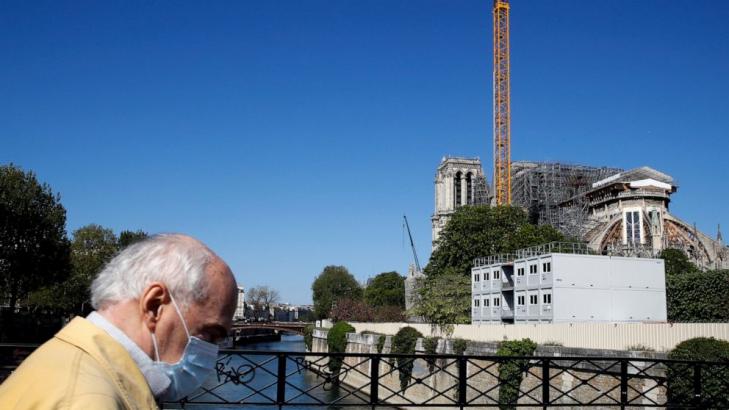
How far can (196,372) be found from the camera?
2.37m

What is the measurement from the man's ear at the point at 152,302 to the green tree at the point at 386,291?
108 meters

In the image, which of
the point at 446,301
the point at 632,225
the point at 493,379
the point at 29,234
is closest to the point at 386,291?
the point at 632,225

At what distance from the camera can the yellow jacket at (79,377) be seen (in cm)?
167

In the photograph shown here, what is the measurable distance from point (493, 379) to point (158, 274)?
99.2 feet

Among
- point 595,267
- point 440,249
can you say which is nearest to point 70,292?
point 440,249

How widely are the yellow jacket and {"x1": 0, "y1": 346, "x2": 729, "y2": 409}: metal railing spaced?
1460mm

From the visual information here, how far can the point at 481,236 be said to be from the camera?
68.3 m

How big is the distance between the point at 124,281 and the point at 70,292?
7358 centimetres

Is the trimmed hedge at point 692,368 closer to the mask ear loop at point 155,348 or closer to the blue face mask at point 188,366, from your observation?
the blue face mask at point 188,366

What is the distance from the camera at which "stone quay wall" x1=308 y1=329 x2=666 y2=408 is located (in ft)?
39.7

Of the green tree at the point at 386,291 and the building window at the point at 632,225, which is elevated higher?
the building window at the point at 632,225

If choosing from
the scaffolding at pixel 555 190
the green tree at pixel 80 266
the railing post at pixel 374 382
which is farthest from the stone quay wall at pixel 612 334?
the scaffolding at pixel 555 190

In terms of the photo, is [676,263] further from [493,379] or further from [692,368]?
[692,368]

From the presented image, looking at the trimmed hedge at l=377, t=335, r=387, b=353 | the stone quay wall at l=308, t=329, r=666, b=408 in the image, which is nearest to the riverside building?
the stone quay wall at l=308, t=329, r=666, b=408
